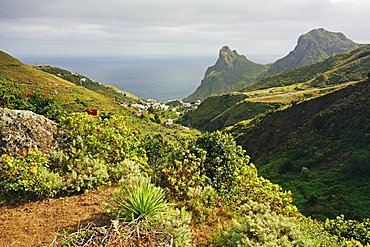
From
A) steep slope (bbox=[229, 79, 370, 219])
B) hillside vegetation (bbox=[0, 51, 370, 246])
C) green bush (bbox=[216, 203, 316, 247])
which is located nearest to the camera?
green bush (bbox=[216, 203, 316, 247])

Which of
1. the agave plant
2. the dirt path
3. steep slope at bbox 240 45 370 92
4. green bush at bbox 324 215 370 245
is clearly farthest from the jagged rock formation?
steep slope at bbox 240 45 370 92

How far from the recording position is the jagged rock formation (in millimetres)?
5793

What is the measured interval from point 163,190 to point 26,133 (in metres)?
4.20

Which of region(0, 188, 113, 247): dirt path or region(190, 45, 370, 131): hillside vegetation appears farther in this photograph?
region(190, 45, 370, 131): hillside vegetation

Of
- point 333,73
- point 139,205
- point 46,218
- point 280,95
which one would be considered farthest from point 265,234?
point 333,73

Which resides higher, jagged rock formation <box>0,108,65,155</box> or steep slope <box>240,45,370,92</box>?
steep slope <box>240,45,370,92</box>

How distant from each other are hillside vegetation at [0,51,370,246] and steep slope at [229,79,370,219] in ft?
27.1

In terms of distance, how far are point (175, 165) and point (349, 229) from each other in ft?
18.1

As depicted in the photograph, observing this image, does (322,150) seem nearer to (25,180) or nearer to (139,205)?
(139,205)

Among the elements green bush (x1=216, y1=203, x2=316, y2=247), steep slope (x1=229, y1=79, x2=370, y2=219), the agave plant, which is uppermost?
the agave plant

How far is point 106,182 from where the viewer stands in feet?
20.3

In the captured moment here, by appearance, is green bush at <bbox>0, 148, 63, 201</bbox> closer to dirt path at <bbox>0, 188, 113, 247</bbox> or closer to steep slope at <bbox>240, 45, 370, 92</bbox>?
dirt path at <bbox>0, 188, 113, 247</bbox>

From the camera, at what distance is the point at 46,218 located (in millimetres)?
4625

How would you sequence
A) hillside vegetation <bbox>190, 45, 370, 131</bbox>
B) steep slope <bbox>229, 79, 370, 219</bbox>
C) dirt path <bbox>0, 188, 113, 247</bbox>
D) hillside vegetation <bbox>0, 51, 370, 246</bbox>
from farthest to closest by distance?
hillside vegetation <bbox>190, 45, 370, 131</bbox>
steep slope <bbox>229, 79, 370, 219</bbox>
dirt path <bbox>0, 188, 113, 247</bbox>
hillside vegetation <bbox>0, 51, 370, 246</bbox>
